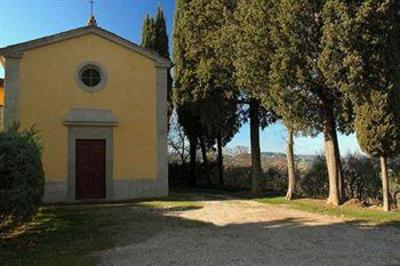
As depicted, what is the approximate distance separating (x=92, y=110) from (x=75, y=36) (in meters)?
3.02

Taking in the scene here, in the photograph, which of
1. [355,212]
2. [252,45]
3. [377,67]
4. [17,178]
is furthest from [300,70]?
[17,178]

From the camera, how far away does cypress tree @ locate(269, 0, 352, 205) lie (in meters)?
16.7

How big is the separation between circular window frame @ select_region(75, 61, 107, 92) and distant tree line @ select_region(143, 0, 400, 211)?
4174 mm

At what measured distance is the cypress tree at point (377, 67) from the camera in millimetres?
15125

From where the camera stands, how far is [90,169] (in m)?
20.9

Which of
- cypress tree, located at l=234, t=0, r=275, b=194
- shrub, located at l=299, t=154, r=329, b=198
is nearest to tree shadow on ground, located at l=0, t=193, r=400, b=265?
cypress tree, located at l=234, t=0, r=275, b=194

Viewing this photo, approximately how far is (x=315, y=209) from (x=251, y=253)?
6924 millimetres

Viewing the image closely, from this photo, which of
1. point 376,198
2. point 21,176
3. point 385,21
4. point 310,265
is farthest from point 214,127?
point 310,265

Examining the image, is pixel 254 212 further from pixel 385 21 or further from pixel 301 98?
pixel 385 21

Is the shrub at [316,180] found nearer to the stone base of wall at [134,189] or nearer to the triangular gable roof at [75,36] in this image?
the stone base of wall at [134,189]

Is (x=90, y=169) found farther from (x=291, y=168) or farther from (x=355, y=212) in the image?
(x=355, y=212)

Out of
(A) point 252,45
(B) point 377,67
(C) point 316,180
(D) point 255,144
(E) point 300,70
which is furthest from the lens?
(D) point 255,144

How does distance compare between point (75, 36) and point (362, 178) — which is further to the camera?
point (362, 178)

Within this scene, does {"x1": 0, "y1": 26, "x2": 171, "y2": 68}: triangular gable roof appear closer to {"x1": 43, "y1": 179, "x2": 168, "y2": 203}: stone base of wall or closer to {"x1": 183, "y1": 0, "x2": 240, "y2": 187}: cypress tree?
{"x1": 183, "y1": 0, "x2": 240, "y2": 187}: cypress tree
